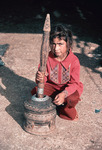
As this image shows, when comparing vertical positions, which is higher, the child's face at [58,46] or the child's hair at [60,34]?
the child's hair at [60,34]

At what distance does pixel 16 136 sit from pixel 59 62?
1083 mm

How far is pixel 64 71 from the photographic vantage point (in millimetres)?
3471

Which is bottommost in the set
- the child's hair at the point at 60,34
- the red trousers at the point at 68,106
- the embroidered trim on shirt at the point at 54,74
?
the red trousers at the point at 68,106

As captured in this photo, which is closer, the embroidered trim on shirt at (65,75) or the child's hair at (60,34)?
the child's hair at (60,34)

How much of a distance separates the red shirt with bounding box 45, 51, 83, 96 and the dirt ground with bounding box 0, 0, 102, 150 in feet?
1.60

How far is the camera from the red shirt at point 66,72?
3.41 metres

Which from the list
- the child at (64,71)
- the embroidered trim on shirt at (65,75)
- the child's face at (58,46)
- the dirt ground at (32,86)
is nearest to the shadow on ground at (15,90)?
the dirt ground at (32,86)

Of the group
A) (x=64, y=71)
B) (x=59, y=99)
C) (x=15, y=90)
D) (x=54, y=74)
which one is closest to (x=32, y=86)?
(x=15, y=90)

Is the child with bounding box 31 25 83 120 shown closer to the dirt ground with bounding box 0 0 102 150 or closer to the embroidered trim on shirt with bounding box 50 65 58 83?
the embroidered trim on shirt with bounding box 50 65 58 83

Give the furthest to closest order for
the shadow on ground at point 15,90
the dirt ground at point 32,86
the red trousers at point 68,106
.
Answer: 1. the shadow on ground at point 15,90
2. the red trousers at point 68,106
3. the dirt ground at point 32,86

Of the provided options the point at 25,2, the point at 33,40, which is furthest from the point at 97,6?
the point at 33,40

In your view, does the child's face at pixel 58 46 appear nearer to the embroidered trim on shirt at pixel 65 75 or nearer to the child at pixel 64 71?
the child at pixel 64 71

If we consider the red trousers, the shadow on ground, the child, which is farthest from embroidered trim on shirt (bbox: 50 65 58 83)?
the shadow on ground

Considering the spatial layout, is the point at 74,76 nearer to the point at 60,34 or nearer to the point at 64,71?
the point at 64,71
